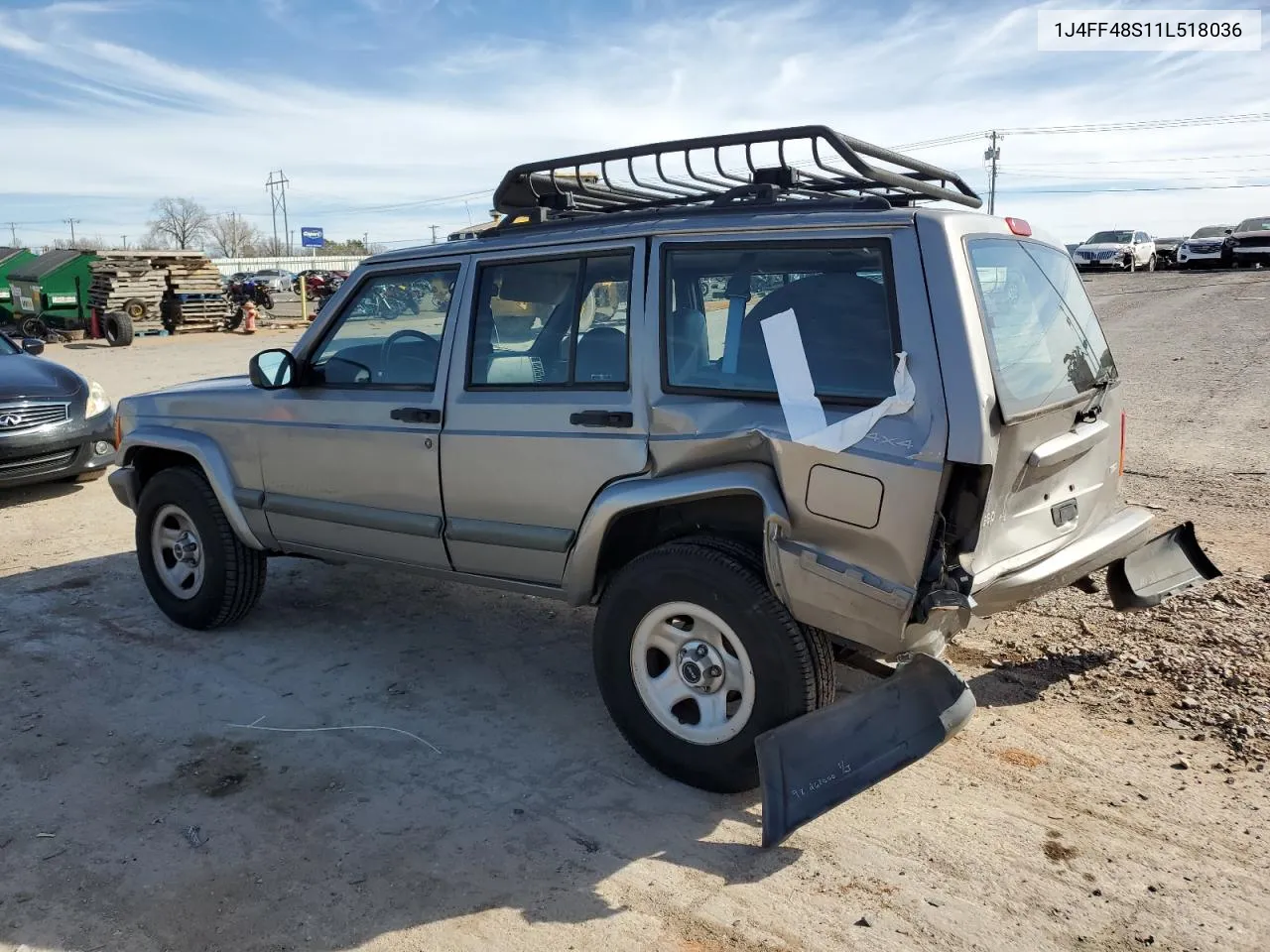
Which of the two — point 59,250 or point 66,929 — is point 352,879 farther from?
point 59,250

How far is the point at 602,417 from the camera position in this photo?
3.66 m

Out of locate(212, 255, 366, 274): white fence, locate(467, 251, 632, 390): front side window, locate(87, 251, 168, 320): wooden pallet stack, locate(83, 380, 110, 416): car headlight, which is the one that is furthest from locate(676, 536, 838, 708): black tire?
locate(212, 255, 366, 274): white fence

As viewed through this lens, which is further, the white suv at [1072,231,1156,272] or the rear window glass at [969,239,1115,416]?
the white suv at [1072,231,1156,272]

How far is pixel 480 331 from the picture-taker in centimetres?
415

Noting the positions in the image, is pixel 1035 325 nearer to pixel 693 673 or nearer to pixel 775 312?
pixel 775 312

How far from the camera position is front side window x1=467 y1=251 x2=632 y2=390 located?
3740 millimetres

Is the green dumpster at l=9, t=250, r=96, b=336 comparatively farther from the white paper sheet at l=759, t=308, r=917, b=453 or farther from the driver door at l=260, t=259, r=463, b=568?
the white paper sheet at l=759, t=308, r=917, b=453

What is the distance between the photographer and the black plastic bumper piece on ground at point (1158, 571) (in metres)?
4.08

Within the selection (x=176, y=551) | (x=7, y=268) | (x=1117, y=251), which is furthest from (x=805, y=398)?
(x=1117, y=251)

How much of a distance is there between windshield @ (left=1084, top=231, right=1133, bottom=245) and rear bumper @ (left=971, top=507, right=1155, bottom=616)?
113 ft

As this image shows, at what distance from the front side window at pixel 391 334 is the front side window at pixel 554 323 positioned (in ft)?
0.76

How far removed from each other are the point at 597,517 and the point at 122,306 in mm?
26276

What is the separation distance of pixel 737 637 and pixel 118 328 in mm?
24359

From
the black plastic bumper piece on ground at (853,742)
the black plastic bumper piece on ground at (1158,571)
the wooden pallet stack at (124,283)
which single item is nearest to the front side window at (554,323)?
the black plastic bumper piece on ground at (853,742)
